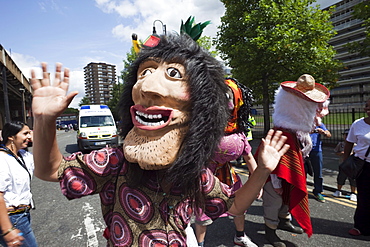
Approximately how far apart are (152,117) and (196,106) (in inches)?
9.4

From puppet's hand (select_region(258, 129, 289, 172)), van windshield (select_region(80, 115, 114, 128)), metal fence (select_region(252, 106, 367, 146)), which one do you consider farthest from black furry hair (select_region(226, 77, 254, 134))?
van windshield (select_region(80, 115, 114, 128))

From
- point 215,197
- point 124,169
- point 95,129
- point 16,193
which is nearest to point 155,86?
point 124,169

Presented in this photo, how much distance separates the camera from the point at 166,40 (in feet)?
4.73

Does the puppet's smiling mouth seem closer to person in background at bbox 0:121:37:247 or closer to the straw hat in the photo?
person in background at bbox 0:121:37:247

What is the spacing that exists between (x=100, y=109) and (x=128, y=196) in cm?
1111

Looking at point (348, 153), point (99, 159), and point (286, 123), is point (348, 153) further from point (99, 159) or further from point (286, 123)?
point (99, 159)

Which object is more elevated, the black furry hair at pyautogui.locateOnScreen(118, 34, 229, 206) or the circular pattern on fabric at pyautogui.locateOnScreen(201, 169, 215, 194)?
the black furry hair at pyautogui.locateOnScreen(118, 34, 229, 206)

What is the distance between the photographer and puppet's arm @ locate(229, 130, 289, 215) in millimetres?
1386

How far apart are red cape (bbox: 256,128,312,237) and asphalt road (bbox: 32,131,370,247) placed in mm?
667

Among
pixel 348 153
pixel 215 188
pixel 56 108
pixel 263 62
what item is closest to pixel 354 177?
pixel 348 153

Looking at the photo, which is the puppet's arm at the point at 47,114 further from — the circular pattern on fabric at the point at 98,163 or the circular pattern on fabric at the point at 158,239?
the circular pattern on fabric at the point at 158,239

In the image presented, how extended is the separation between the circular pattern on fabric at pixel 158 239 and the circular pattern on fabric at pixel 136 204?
0.06 metres

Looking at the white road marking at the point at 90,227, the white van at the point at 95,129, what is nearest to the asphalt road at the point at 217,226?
the white road marking at the point at 90,227

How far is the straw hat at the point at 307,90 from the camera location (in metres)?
2.42
